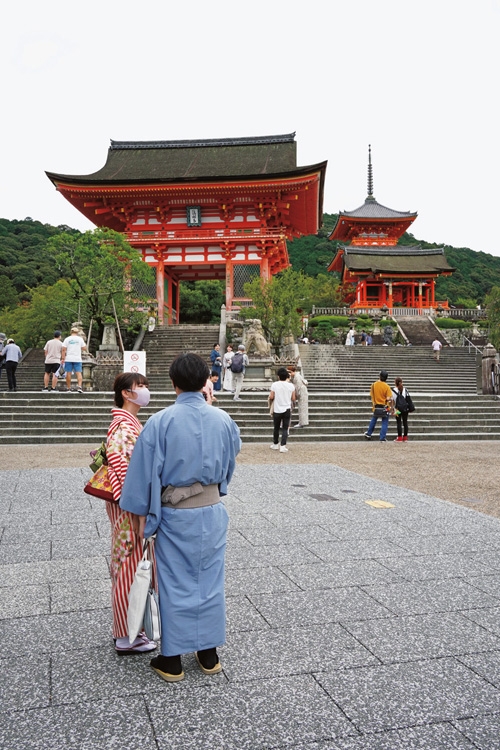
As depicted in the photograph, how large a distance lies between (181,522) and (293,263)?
5730 cm

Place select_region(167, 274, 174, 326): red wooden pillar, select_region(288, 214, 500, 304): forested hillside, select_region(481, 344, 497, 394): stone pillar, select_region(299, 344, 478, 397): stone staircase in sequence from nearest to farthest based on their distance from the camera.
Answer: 1. select_region(481, 344, 497, 394): stone pillar
2. select_region(299, 344, 478, 397): stone staircase
3. select_region(167, 274, 174, 326): red wooden pillar
4. select_region(288, 214, 500, 304): forested hillside

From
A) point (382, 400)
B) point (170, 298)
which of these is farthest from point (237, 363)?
point (170, 298)

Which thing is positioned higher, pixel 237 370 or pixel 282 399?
pixel 237 370

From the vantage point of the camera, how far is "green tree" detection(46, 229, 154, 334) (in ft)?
64.0

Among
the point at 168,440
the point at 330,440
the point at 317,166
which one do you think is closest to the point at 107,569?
the point at 168,440

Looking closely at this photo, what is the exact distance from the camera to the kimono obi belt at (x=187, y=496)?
2424 millimetres

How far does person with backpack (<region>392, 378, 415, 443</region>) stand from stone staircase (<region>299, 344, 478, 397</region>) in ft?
17.0

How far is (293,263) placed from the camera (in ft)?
191

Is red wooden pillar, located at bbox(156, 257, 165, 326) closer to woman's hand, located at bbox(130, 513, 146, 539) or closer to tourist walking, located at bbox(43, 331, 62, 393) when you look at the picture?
tourist walking, located at bbox(43, 331, 62, 393)

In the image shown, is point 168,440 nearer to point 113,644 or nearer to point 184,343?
point 113,644

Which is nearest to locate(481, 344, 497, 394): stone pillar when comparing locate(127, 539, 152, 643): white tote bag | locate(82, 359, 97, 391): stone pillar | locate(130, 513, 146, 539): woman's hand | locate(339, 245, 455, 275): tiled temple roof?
locate(82, 359, 97, 391): stone pillar

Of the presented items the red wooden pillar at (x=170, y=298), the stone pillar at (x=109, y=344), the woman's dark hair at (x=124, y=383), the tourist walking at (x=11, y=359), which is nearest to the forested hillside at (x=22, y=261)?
the red wooden pillar at (x=170, y=298)

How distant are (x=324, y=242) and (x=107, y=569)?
63.1m

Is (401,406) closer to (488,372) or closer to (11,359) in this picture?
(488,372)
